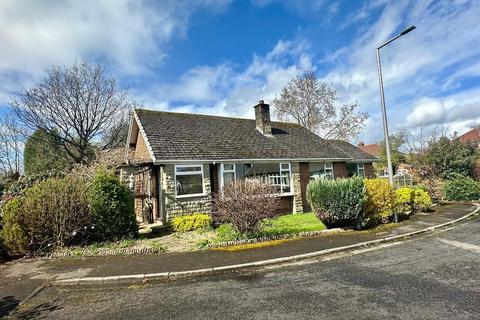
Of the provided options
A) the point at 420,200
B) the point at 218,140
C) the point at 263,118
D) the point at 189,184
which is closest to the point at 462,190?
the point at 420,200

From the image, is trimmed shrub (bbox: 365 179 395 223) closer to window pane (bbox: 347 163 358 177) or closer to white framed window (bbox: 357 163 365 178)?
window pane (bbox: 347 163 358 177)

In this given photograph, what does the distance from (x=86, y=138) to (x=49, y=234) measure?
1988 cm

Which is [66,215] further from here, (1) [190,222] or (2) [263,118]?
(2) [263,118]

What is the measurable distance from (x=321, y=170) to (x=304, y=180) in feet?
7.16

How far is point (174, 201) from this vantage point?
13.0 m

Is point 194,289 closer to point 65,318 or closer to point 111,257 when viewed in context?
point 65,318

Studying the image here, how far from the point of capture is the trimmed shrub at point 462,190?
19.6 meters

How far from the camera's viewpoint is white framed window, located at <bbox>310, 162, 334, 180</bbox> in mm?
18656

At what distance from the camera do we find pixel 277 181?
659 inches

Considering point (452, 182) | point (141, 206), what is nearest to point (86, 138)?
point (141, 206)

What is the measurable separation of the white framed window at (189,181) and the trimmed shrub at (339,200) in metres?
5.47

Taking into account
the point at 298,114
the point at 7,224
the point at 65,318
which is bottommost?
the point at 65,318

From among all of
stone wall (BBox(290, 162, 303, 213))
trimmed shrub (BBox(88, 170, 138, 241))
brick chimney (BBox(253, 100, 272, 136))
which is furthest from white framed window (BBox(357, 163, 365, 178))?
trimmed shrub (BBox(88, 170, 138, 241))

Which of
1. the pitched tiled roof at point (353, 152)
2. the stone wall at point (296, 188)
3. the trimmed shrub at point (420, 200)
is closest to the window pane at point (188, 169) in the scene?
the stone wall at point (296, 188)
